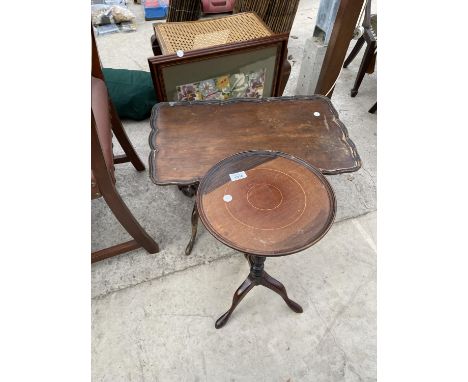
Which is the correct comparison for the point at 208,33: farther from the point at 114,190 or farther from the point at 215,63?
→ the point at 114,190

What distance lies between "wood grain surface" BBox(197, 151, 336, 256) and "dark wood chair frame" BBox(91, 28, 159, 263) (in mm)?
472

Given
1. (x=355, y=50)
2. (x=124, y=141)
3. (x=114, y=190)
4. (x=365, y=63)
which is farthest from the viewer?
(x=355, y=50)

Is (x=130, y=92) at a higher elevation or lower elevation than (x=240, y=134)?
lower

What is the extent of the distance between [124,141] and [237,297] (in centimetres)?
129

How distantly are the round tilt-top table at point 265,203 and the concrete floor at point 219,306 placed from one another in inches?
18.8

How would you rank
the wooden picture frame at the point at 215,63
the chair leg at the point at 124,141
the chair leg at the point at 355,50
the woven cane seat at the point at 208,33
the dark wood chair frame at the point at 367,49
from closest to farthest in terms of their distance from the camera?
the wooden picture frame at the point at 215,63 < the chair leg at the point at 124,141 < the woven cane seat at the point at 208,33 < the dark wood chair frame at the point at 367,49 < the chair leg at the point at 355,50

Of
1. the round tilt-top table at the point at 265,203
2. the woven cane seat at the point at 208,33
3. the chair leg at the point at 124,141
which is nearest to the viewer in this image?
the round tilt-top table at the point at 265,203

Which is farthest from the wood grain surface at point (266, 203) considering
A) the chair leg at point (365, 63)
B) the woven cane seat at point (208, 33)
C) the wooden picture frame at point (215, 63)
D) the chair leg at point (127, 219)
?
the chair leg at point (365, 63)

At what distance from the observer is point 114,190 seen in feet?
5.49

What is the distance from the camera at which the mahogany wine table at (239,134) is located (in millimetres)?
1676

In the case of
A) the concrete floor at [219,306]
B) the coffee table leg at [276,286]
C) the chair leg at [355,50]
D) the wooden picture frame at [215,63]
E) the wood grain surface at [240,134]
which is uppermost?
the wooden picture frame at [215,63]

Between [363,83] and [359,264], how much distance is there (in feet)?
7.32

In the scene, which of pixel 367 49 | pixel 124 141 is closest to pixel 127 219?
pixel 124 141

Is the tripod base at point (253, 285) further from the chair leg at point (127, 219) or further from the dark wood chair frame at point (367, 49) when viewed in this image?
the dark wood chair frame at point (367, 49)
